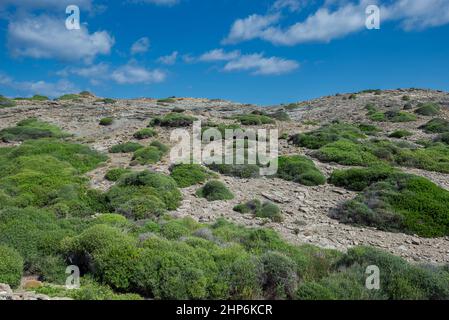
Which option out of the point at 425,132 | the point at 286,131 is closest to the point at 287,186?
the point at 286,131

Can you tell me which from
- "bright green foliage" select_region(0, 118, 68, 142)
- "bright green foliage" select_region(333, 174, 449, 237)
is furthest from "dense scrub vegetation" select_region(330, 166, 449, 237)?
"bright green foliage" select_region(0, 118, 68, 142)

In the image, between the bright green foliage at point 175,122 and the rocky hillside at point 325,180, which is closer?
the rocky hillside at point 325,180

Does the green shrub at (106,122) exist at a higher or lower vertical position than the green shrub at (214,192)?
higher

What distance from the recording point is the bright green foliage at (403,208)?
14.7 meters

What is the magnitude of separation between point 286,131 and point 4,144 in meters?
19.4

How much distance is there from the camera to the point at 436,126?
1265 inches

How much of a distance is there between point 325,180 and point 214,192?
5.56 m

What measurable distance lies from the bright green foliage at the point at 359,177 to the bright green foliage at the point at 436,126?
1495 centimetres

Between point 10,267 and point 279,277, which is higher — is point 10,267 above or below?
above

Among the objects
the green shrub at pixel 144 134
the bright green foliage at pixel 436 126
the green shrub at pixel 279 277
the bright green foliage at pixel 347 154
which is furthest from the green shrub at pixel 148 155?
the bright green foliage at pixel 436 126

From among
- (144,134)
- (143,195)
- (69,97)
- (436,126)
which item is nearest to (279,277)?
(143,195)

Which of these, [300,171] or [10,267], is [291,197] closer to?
[300,171]

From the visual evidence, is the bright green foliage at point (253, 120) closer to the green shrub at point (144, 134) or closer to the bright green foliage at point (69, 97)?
the green shrub at point (144, 134)

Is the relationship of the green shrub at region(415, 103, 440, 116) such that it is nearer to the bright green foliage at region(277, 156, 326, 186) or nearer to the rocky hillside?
the rocky hillside
